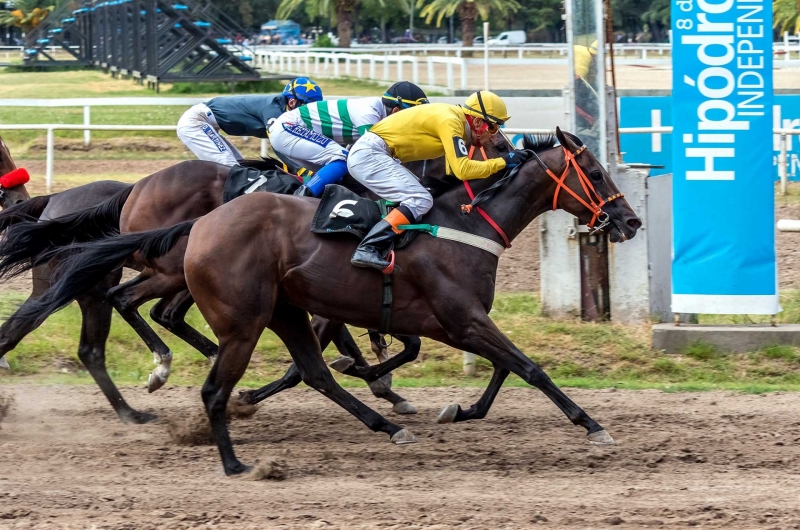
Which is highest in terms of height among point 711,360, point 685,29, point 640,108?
point 685,29

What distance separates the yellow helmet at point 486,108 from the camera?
5.98 metres

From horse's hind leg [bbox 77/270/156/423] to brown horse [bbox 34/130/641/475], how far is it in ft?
2.93

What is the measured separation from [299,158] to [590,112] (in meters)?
2.52

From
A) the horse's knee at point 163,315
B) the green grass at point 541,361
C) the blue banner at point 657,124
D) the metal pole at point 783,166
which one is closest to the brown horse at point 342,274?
the horse's knee at point 163,315

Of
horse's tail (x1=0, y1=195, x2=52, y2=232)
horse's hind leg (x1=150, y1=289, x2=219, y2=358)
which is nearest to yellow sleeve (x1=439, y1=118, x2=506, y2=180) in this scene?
horse's hind leg (x1=150, y1=289, x2=219, y2=358)

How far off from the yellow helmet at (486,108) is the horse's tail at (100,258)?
1.70 m

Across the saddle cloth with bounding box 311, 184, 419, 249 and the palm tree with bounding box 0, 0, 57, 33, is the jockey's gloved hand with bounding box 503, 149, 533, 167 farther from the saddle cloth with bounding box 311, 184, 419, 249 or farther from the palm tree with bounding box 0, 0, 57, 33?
the palm tree with bounding box 0, 0, 57, 33

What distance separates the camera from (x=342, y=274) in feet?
18.5

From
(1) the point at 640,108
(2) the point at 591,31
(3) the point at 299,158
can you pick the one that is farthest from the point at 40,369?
(1) the point at 640,108

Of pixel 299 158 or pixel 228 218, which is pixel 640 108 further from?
pixel 228 218

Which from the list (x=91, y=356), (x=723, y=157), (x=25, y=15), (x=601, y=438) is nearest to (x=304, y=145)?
(x=91, y=356)

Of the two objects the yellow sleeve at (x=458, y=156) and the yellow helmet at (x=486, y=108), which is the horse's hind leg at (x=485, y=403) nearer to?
the yellow sleeve at (x=458, y=156)

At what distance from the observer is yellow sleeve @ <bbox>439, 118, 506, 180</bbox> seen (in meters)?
5.76

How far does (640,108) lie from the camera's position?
1370cm
